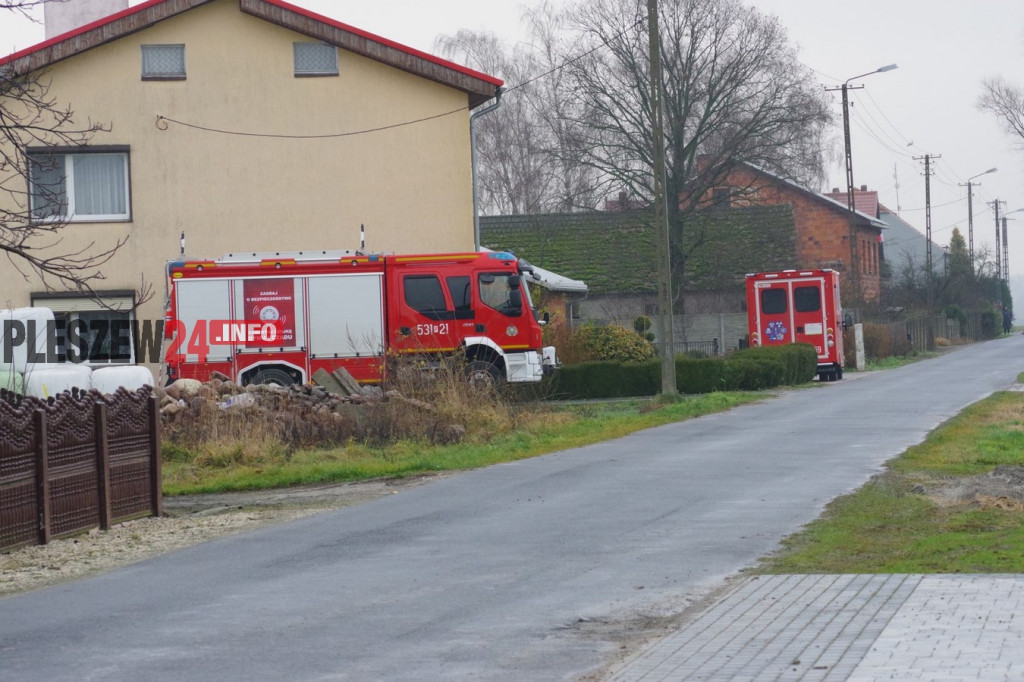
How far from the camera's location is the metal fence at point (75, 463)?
11.6 m

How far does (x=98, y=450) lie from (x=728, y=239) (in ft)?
148

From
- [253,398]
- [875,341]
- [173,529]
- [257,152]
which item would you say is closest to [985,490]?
[173,529]

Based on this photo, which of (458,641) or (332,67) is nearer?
(458,641)

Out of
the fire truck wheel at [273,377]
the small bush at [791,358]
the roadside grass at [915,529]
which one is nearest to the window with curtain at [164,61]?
the fire truck wheel at [273,377]

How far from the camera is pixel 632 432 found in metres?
22.5

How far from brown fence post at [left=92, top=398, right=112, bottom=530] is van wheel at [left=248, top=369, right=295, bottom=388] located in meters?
14.3

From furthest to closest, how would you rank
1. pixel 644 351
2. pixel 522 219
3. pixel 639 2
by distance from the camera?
1. pixel 522 219
2. pixel 639 2
3. pixel 644 351

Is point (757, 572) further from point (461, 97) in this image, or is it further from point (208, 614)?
point (461, 97)

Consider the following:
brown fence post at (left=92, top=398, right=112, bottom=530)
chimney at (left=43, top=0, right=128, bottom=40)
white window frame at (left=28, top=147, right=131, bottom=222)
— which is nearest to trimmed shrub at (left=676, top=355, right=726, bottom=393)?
white window frame at (left=28, top=147, right=131, bottom=222)

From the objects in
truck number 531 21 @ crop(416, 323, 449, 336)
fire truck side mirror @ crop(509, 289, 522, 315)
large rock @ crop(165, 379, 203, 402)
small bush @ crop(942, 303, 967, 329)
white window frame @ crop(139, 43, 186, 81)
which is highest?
white window frame @ crop(139, 43, 186, 81)

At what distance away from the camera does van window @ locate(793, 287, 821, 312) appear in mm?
39344

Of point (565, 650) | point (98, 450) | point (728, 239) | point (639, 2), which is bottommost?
point (565, 650)

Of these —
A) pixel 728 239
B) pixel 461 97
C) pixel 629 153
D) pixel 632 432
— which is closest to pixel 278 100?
pixel 461 97

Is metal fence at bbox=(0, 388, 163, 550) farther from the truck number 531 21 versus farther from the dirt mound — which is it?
the truck number 531 21
